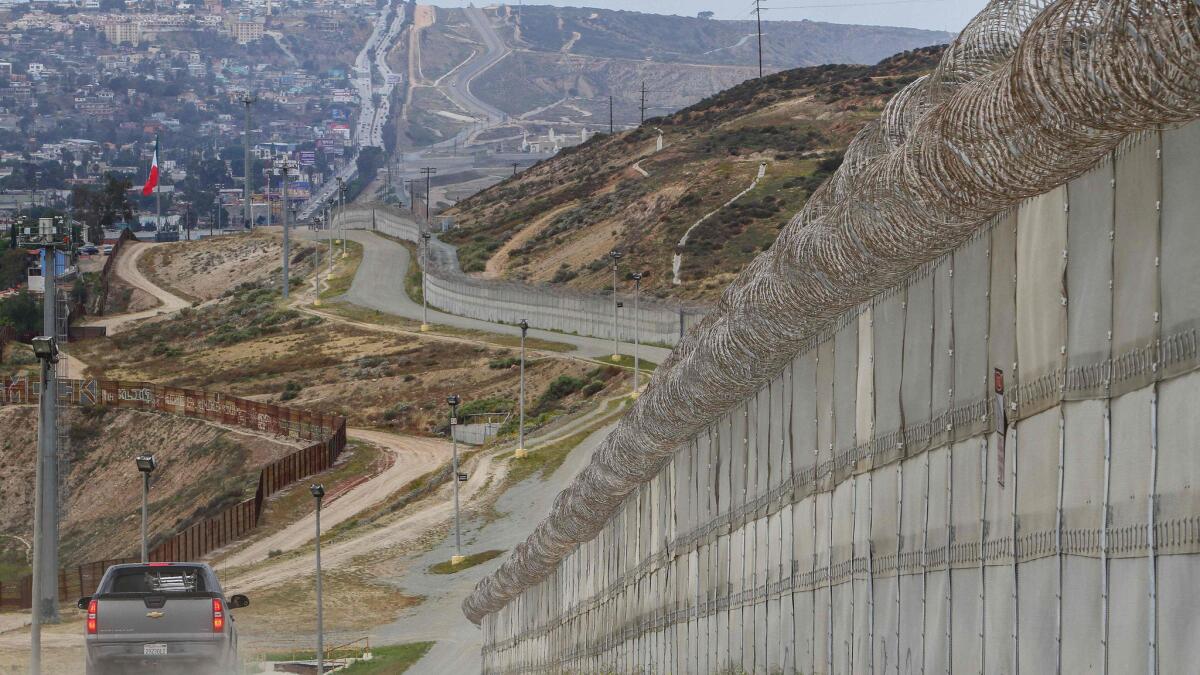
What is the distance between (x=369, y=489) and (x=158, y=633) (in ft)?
177

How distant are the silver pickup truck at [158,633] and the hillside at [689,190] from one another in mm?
85409

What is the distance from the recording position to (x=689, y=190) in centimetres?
13450

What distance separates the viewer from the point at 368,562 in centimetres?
5806

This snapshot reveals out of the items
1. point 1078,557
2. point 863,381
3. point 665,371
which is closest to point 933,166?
point 1078,557

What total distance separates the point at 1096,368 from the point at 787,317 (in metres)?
4.59

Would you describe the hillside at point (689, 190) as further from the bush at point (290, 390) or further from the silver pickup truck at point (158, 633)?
the silver pickup truck at point (158, 633)

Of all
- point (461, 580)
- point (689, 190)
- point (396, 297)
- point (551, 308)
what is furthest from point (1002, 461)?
point (689, 190)

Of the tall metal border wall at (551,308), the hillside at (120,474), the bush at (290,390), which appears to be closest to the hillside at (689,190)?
the tall metal border wall at (551,308)

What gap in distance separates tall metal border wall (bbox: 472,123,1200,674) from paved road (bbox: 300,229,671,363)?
6815 cm

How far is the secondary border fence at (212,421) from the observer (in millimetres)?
56594

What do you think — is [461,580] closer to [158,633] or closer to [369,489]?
[369,489]

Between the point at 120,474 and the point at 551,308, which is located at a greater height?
the point at 551,308

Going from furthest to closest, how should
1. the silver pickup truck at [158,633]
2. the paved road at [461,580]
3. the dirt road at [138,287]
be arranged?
the dirt road at [138,287] → the paved road at [461,580] → the silver pickup truck at [158,633]

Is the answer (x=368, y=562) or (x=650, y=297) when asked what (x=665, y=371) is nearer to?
(x=368, y=562)
